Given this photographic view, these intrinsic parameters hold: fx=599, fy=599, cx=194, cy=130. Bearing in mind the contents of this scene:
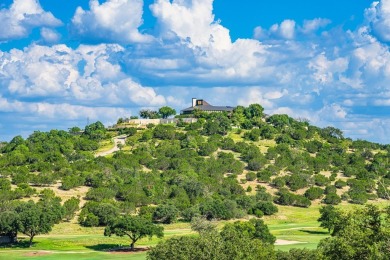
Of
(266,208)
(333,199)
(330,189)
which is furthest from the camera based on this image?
(330,189)

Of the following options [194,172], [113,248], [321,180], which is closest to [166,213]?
[113,248]

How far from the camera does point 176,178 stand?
151 metres

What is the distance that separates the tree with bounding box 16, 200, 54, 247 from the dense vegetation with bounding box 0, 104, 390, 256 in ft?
1.09

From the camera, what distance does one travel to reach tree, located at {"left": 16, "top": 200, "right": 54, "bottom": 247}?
94.7 m

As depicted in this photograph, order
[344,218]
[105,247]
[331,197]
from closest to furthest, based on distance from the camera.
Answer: [344,218] < [105,247] < [331,197]

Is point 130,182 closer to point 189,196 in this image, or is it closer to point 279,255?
point 189,196

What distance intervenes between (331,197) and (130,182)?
51.0m

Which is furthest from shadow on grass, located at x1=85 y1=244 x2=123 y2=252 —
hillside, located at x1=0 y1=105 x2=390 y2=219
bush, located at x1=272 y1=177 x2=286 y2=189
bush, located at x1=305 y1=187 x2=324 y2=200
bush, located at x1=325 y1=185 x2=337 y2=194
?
bush, located at x1=325 y1=185 x2=337 y2=194

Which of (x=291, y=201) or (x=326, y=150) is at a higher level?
(x=326, y=150)

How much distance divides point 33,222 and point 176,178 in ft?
199

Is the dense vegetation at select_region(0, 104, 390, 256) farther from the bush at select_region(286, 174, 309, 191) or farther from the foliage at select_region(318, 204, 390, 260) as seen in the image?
the foliage at select_region(318, 204, 390, 260)

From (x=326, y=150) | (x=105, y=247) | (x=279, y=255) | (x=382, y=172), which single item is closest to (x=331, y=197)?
(x=382, y=172)

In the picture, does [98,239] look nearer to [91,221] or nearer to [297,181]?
[91,221]

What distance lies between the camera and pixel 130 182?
148 metres
